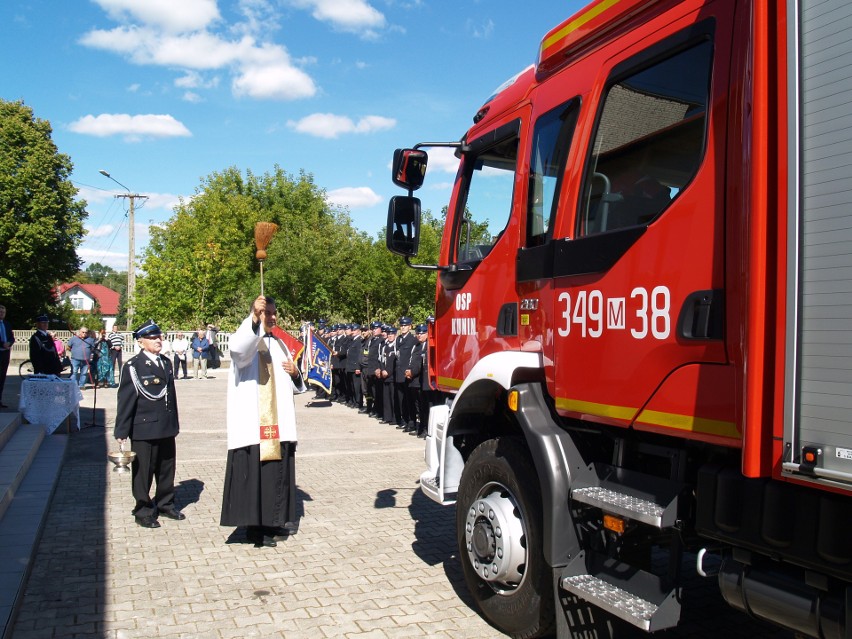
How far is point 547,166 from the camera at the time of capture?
3922 millimetres

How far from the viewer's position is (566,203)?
365 cm

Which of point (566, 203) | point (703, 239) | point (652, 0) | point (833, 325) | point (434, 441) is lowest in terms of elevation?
point (434, 441)

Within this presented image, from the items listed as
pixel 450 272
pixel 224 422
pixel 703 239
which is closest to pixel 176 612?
pixel 450 272

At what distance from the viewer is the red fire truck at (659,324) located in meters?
2.24

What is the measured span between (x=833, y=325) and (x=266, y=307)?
14.1 feet

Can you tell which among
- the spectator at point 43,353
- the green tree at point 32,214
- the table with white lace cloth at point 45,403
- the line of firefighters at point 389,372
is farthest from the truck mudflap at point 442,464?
the green tree at point 32,214

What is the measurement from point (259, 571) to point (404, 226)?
2.80m

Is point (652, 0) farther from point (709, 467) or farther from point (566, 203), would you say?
point (709, 467)

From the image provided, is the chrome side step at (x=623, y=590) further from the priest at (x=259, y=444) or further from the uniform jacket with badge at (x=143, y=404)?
the uniform jacket with badge at (x=143, y=404)

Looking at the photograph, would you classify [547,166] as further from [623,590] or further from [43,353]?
[43,353]

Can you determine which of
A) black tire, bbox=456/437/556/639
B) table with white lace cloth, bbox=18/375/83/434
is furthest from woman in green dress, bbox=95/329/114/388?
black tire, bbox=456/437/556/639

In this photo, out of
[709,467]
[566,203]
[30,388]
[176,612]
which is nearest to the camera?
[709,467]

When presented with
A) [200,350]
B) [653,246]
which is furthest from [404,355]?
[200,350]

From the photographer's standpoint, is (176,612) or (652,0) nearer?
(652,0)
